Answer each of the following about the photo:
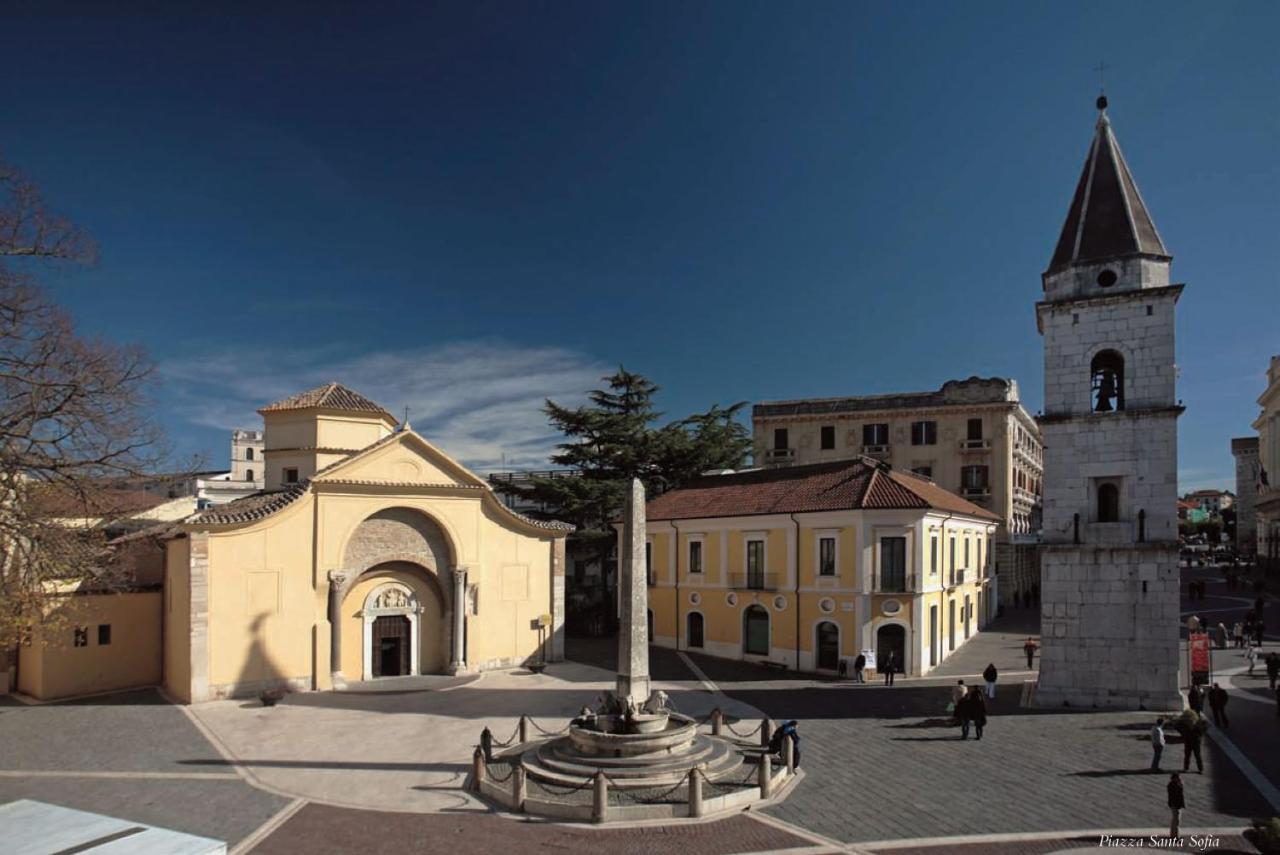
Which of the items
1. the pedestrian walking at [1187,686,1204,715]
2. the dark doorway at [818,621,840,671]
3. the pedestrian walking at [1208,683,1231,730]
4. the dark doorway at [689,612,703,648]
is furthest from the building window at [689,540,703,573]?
the pedestrian walking at [1208,683,1231,730]

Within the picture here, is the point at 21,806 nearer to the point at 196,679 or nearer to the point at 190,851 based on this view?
the point at 190,851

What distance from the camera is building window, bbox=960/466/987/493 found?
1822 inches

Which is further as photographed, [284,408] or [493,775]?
[284,408]

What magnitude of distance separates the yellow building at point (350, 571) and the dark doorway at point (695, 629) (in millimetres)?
5876

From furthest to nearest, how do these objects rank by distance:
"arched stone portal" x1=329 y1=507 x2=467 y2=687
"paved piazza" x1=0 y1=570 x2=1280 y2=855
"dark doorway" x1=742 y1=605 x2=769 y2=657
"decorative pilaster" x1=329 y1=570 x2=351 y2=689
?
"dark doorway" x1=742 y1=605 x2=769 y2=657, "arched stone portal" x1=329 y1=507 x2=467 y2=687, "decorative pilaster" x1=329 y1=570 x2=351 y2=689, "paved piazza" x1=0 y1=570 x2=1280 y2=855

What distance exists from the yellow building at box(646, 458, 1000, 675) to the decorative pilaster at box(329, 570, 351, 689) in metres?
14.0

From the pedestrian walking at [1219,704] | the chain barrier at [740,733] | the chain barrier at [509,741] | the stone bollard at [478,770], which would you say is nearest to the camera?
the stone bollard at [478,770]

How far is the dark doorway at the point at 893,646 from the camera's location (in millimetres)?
26953

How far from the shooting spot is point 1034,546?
172 ft

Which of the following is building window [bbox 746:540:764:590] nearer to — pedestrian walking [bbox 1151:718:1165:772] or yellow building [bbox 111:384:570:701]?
yellow building [bbox 111:384:570:701]

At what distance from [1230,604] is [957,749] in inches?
1428

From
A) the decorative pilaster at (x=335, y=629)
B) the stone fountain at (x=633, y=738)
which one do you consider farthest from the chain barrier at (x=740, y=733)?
the decorative pilaster at (x=335, y=629)

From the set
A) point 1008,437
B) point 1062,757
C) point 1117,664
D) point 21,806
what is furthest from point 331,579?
point 1008,437

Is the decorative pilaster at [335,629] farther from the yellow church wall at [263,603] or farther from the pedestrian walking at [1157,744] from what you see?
the pedestrian walking at [1157,744]
